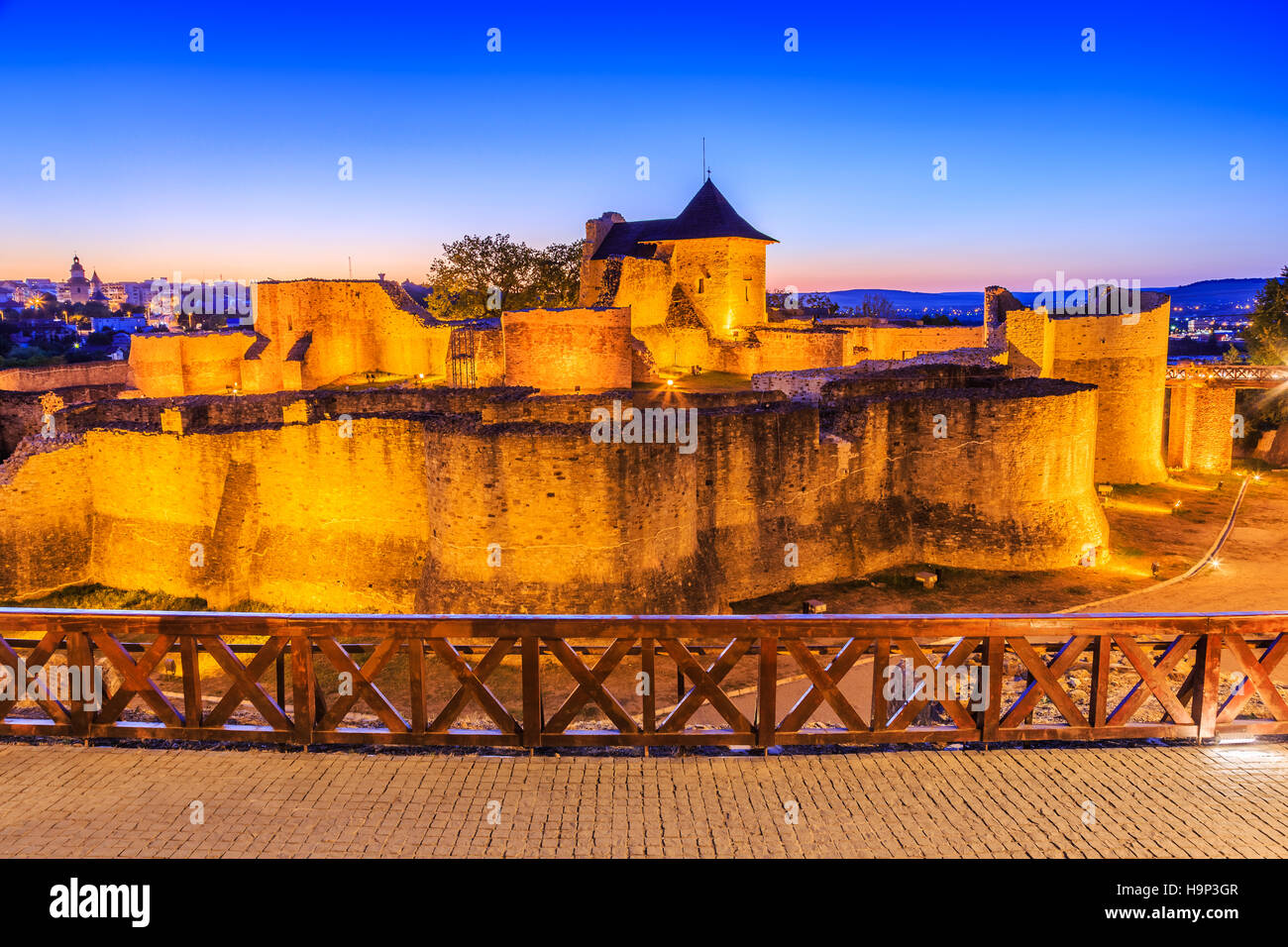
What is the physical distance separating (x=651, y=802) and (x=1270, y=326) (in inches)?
1766

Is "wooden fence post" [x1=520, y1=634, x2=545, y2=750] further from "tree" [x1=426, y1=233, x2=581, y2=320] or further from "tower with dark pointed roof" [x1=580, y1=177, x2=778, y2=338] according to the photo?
"tree" [x1=426, y1=233, x2=581, y2=320]

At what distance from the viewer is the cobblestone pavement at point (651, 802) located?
4.64 metres

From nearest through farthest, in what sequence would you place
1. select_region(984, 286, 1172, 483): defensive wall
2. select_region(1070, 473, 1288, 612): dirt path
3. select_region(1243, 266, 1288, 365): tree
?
select_region(1070, 473, 1288, 612): dirt path, select_region(984, 286, 1172, 483): defensive wall, select_region(1243, 266, 1288, 365): tree

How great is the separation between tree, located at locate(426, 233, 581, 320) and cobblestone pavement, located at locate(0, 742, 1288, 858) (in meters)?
38.3

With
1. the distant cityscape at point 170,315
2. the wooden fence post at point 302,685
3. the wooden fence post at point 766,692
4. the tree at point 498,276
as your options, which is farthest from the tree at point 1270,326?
the wooden fence post at point 302,685

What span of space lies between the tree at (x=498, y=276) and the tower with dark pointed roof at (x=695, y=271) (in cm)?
628

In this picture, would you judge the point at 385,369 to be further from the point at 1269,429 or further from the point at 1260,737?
the point at 1269,429

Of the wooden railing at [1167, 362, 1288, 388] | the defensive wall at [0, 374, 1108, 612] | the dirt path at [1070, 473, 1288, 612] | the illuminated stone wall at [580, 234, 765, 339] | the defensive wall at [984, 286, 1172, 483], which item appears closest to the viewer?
the defensive wall at [0, 374, 1108, 612]

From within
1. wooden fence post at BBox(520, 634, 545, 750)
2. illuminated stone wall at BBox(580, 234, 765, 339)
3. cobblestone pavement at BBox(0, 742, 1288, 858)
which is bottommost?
cobblestone pavement at BBox(0, 742, 1288, 858)

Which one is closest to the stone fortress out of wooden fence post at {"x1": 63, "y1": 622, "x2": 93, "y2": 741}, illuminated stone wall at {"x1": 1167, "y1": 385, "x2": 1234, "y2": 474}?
wooden fence post at {"x1": 63, "y1": 622, "x2": 93, "y2": 741}

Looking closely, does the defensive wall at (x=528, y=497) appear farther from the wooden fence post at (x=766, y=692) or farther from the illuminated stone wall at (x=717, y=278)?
the illuminated stone wall at (x=717, y=278)

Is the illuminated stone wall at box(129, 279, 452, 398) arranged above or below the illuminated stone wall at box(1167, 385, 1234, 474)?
above

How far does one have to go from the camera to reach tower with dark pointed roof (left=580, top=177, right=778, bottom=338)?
3141 centimetres
